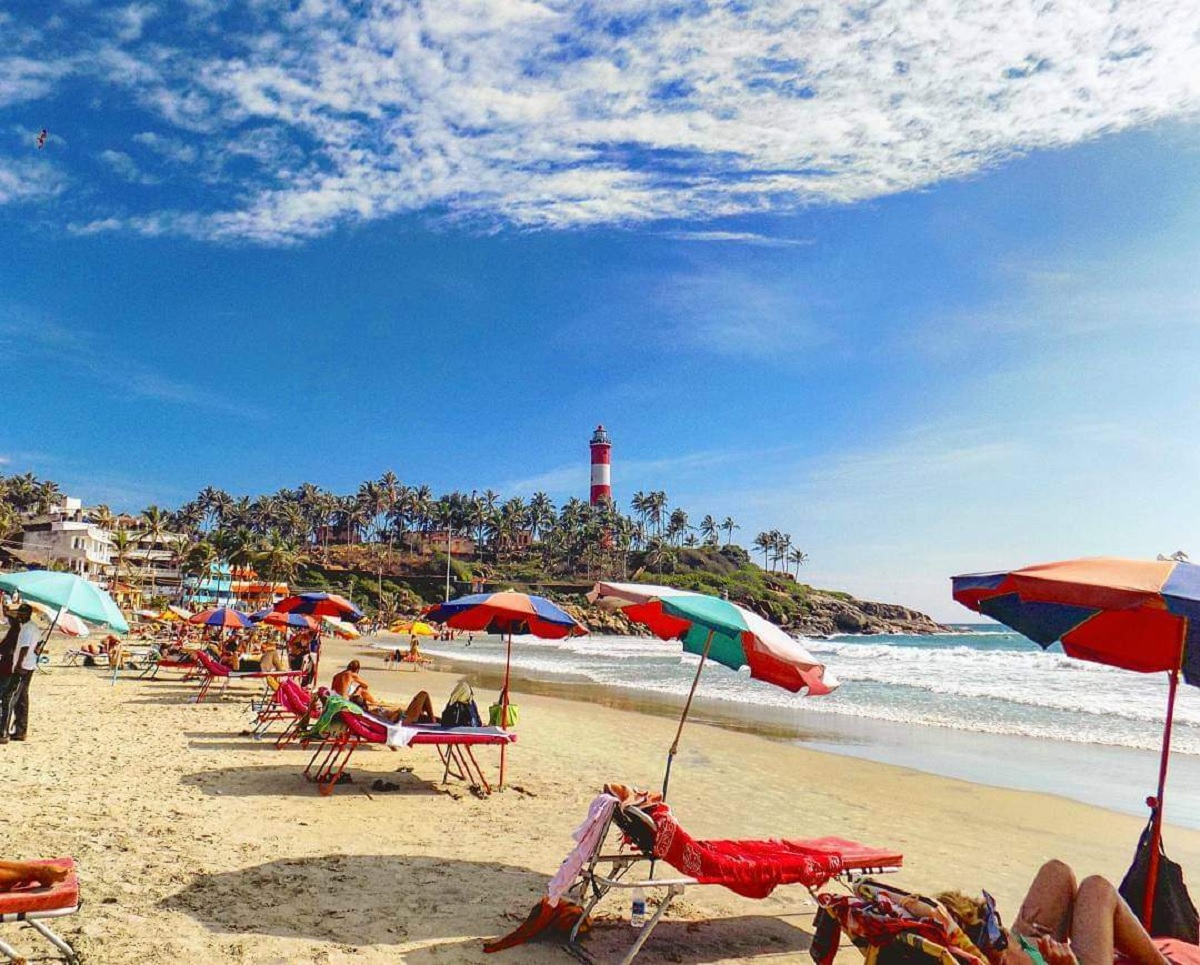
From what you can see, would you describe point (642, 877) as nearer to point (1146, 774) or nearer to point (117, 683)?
point (1146, 774)

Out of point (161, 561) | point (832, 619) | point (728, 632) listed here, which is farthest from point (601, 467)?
point (728, 632)

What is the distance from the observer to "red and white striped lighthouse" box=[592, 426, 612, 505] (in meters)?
129

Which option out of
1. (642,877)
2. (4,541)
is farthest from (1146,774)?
(4,541)

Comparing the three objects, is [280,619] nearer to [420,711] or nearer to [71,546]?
[420,711]

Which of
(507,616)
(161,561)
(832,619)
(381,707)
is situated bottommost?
(832,619)

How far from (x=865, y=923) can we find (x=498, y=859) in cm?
374

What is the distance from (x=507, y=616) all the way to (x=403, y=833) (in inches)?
96.3

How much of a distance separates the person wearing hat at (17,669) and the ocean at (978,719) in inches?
441

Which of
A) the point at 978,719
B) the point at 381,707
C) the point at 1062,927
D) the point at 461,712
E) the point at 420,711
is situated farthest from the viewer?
the point at 978,719

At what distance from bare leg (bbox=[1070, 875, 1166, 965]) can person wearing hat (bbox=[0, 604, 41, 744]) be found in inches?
429

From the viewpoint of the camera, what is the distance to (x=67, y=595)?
8250 mm

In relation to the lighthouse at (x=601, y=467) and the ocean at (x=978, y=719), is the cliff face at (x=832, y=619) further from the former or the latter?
the ocean at (x=978, y=719)

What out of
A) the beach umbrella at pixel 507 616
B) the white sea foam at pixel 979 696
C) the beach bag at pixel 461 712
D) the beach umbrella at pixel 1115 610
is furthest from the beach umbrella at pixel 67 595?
the white sea foam at pixel 979 696

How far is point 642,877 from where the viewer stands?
21.6 ft
